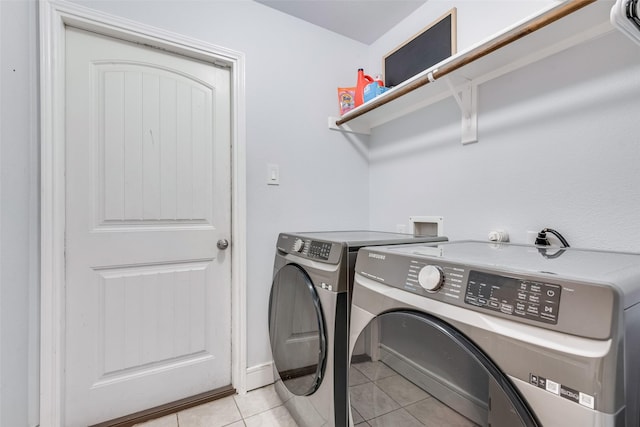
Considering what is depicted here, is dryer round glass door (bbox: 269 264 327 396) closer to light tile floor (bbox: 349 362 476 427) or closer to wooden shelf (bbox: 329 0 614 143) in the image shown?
light tile floor (bbox: 349 362 476 427)

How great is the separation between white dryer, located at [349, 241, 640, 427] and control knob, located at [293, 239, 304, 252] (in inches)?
22.5

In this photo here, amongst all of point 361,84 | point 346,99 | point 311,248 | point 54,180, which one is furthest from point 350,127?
point 54,180

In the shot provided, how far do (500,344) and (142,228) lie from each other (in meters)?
1.66

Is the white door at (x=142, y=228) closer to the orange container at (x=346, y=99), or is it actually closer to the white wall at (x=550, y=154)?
the orange container at (x=346, y=99)

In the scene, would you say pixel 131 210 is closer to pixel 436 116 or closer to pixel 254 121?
pixel 254 121

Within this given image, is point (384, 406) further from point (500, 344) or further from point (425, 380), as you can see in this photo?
point (500, 344)

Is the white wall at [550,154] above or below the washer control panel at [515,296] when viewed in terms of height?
above

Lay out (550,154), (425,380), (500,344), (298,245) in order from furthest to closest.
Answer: (298,245)
(550,154)
(425,380)
(500,344)

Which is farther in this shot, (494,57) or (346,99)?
(346,99)

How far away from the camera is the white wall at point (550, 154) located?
1.03 metres

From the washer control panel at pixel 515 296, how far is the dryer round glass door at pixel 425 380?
11 centimetres

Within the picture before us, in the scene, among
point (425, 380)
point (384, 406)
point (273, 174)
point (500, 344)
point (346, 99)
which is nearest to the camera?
point (500, 344)

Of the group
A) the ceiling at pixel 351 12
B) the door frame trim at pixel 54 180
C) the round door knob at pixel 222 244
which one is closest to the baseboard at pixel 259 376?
the round door knob at pixel 222 244

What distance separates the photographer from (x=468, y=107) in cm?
150
